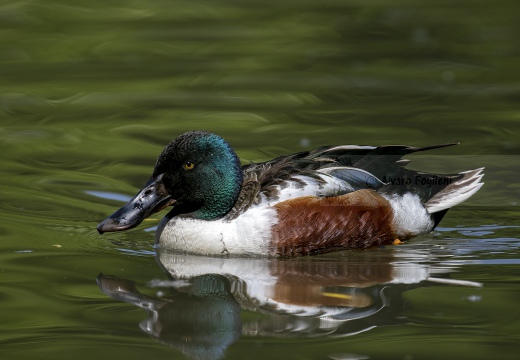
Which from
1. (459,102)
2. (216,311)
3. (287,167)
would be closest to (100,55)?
(459,102)

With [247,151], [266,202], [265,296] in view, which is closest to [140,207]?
[266,202]

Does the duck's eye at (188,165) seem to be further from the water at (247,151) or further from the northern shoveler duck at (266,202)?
the water at (247,151)

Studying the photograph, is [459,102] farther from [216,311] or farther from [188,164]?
[216,311]

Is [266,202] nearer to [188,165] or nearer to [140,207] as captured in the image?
[188,165]

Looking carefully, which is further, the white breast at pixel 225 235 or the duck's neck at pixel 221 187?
the duck's neck at pixel 221 187

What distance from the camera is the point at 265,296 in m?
6.79

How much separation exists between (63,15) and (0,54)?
1366 millimetres

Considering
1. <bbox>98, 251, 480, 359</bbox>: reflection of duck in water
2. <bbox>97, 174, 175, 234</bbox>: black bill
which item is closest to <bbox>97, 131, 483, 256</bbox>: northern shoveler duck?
<bbox>97, 174, 175, 234</bbox>: black bill

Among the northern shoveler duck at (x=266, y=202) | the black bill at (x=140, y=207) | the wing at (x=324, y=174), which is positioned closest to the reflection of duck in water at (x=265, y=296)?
the northern shoveler duck at (x=266, y=202)

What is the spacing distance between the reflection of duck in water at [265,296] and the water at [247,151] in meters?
0.02

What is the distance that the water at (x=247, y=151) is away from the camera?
608 cm

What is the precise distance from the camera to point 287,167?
8258 millimetres

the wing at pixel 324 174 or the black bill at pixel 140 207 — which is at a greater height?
the wing at pixel 324 174

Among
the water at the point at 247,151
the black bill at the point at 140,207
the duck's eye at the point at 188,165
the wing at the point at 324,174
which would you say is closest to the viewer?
the water at the point at 247,151
